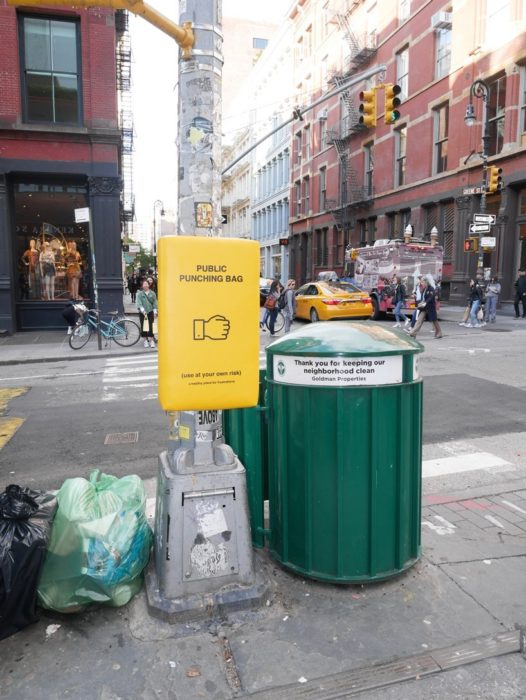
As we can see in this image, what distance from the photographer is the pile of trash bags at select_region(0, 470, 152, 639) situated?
2.63 meters

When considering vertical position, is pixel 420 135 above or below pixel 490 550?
above

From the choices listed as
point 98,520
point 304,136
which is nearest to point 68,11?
point 98,520

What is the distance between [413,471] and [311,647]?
1057mm

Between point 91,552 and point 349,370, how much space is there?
62.5 inches

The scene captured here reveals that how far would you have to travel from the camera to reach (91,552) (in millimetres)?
2854

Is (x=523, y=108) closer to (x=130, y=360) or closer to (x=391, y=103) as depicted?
(x=391, y=103)

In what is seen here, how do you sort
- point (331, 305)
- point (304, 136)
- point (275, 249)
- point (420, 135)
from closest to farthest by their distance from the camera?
point (331, 305) < point (420, 135) < point (304, 136) < point (275, 249)

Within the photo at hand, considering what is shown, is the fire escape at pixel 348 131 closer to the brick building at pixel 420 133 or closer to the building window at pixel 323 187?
the brick building at pixel 420 133

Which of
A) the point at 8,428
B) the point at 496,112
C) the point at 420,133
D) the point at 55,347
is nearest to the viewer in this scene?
the point at 8,428

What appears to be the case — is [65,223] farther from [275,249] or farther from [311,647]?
[275,249]

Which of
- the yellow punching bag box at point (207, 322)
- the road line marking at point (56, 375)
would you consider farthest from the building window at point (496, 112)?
the yellow punching bag box at point (207, 322)

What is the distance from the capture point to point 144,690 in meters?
2.41

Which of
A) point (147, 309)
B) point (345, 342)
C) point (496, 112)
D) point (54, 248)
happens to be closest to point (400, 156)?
point (496, 112)

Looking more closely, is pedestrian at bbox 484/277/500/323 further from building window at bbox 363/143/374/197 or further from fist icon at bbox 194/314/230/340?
fist icon at bbox 194/314/230/340
